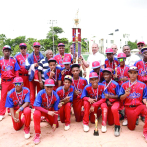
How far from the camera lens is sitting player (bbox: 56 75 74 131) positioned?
4.67 meters

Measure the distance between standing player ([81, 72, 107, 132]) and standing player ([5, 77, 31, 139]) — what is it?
1.54 m

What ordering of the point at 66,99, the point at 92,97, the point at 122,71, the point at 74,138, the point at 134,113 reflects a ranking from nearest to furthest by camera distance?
the point at 74,138, the point at 134,113, the point at 66,99, the point at 92,97, the point at 122,71

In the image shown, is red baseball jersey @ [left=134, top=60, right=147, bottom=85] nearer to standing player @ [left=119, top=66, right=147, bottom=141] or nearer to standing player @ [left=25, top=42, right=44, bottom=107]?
standing player @ [left=119, top=66, right=147, bottom=141]

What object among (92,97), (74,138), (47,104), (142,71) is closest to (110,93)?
(92,97)

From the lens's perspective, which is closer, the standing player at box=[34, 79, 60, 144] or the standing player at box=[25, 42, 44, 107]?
the standing player at box=[34, 79, 60, 144]

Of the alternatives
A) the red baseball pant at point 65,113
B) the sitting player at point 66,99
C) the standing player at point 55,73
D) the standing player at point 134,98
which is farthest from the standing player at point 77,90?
the standing player at point 134,98

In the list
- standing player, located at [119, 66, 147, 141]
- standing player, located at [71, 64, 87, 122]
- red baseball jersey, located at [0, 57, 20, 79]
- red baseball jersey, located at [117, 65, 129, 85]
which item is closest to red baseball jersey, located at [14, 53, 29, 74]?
red baseball jersey, located at [0, 57, 20, 79]

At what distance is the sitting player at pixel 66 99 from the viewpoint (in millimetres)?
4672

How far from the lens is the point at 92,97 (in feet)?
16.0

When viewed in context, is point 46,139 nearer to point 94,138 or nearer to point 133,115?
point 94,138

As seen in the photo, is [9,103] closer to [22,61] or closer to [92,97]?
[22,61]

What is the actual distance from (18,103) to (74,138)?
1.75m

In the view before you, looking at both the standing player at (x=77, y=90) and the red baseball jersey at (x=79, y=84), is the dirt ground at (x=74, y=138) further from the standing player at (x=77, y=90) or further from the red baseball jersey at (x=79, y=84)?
the red baseball jersey at (x=79, y=84)

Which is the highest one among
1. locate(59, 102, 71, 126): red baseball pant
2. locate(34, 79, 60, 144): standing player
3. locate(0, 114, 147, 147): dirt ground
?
locate(34, 79, 60, 144): standing player
